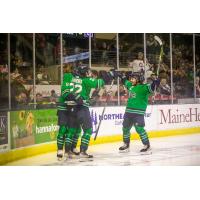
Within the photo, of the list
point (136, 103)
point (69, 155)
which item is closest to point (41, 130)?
point (69, 155)

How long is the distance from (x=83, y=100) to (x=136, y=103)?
62cm

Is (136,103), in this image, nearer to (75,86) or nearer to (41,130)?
(75,86)

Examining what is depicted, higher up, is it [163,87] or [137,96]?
[163,87]

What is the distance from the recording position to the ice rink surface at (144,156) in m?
5.52

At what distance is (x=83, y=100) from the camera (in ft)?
18.2

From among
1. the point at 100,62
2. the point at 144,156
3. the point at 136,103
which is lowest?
the point at 144,156

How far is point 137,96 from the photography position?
5.64 m

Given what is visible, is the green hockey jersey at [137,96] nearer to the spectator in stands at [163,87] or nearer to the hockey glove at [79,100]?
the spectator in stands at [163,87]

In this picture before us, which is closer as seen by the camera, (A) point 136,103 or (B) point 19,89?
(B) point 19,89
